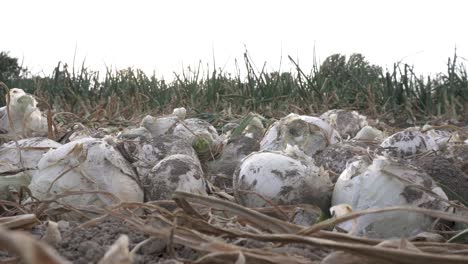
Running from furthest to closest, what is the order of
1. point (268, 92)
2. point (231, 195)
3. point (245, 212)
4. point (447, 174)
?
point (268, 92), point (231, 195), point (447, 174), point (245, 212)

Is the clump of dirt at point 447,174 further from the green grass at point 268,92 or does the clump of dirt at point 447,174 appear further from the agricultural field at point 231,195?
the green grass at point 268,92

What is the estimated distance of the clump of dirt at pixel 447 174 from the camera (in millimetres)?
1842

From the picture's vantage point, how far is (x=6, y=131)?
277cm

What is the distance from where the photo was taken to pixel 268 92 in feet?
19.4

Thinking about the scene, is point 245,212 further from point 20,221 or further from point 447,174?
point 447,174

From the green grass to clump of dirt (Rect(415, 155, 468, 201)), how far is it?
2335mm

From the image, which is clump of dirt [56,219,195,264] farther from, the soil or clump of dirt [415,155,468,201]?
clump of dirt [415,155,468,201]

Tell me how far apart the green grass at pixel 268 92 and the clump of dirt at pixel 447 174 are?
2.34 m

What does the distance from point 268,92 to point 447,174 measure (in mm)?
4081

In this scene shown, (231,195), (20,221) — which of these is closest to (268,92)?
(231,195)

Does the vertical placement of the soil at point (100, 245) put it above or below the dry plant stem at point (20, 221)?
below

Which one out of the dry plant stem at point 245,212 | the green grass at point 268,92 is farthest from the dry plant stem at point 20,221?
the green grass at point 268,92

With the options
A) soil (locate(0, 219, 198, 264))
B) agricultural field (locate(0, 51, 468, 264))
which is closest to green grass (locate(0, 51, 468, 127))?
agricultural field (locate(0, 51, 468, 264))

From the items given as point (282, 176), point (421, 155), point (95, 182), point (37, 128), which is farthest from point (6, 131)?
point (421, 155)
